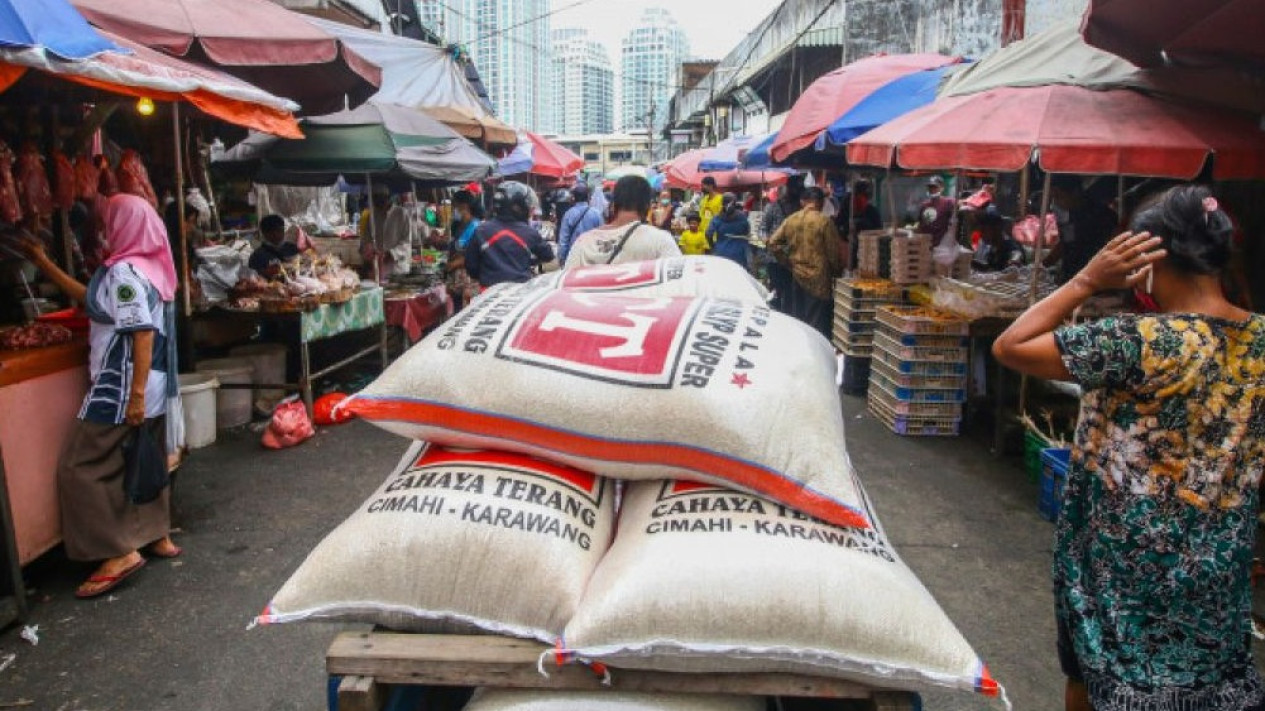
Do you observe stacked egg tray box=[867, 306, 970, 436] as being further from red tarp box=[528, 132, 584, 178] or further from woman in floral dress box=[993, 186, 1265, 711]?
red tarp box=[528, 132, 584, 178]

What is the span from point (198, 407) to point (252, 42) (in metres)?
2.56

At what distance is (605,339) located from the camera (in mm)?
2131

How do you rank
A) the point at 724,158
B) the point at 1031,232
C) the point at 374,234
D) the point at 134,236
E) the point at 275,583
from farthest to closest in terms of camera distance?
the point at 724,158
the point at 374,234
the point at 1031,232
the point at 275,583
the point at 134,236

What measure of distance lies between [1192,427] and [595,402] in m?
1.44

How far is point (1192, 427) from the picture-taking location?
2006mm

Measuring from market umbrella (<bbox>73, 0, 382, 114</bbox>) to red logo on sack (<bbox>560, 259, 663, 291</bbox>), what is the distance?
3349 mm

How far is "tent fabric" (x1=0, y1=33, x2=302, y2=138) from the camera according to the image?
108 inches

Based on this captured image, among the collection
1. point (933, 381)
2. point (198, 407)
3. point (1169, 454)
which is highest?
point (1169, 454)

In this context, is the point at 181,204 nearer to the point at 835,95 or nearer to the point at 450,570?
the point at 450,570

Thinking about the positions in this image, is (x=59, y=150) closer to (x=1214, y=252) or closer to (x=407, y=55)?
(x=1214, y=252)

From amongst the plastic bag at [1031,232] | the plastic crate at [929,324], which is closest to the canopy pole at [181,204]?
the plastic crate at [929,324]

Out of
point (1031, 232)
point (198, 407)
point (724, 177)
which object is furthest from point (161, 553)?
point (724, 177)

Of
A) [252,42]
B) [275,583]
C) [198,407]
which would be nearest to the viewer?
[275,583]

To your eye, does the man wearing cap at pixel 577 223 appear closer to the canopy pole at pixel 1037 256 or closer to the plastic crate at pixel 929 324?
the plastic crate at pixel 929 324
